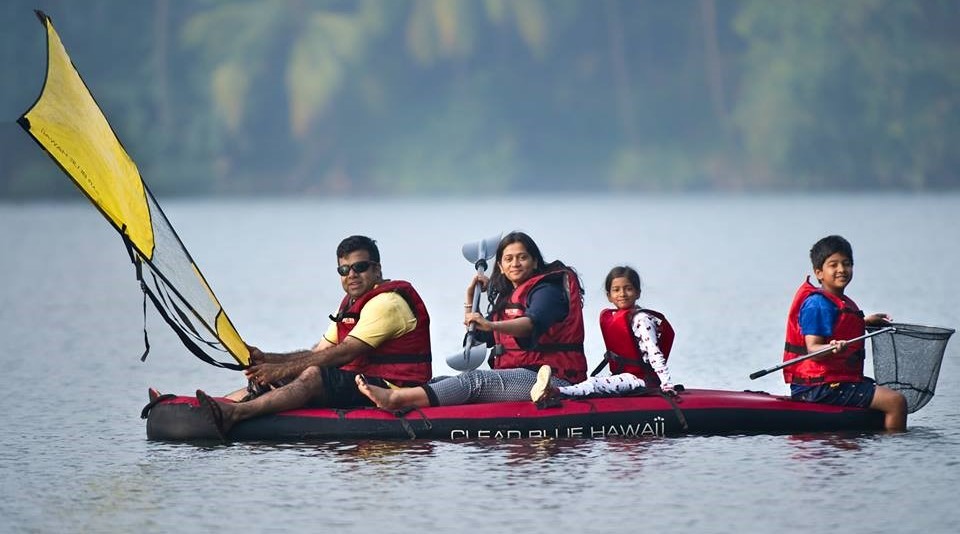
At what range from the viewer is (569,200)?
58188 mm

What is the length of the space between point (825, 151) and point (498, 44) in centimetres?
1269

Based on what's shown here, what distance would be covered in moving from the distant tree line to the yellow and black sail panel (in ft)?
148

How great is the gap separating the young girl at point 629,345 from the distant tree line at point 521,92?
45.5m

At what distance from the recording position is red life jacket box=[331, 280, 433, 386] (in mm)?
9219

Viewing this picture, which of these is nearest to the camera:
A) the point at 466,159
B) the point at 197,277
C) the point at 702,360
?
the point at 197,277

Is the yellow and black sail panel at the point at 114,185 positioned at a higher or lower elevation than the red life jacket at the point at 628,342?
higher

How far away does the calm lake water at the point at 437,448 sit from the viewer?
7770 millimetres

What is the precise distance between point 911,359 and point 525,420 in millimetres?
2098

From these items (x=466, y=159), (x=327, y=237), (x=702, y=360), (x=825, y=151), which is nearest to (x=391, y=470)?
(x=702, y=360)

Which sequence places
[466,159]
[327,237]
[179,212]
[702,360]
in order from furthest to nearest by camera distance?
[466,159] → [179,212] → [327,237] → [702,360]

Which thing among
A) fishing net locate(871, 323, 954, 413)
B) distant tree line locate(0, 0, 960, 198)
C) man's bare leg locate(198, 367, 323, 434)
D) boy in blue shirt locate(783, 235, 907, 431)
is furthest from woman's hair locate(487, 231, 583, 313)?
distant tree line locate(0, 0, 960, 198)

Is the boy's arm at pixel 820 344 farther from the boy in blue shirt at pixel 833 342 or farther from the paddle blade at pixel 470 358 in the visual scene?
the paddle blade at pixel 470 358

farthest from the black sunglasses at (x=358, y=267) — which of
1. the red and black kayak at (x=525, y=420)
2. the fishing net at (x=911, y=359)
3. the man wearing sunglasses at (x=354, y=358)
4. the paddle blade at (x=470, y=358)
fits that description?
the fishing net at (x=911, y=359)

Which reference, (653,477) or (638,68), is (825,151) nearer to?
(638,68)
